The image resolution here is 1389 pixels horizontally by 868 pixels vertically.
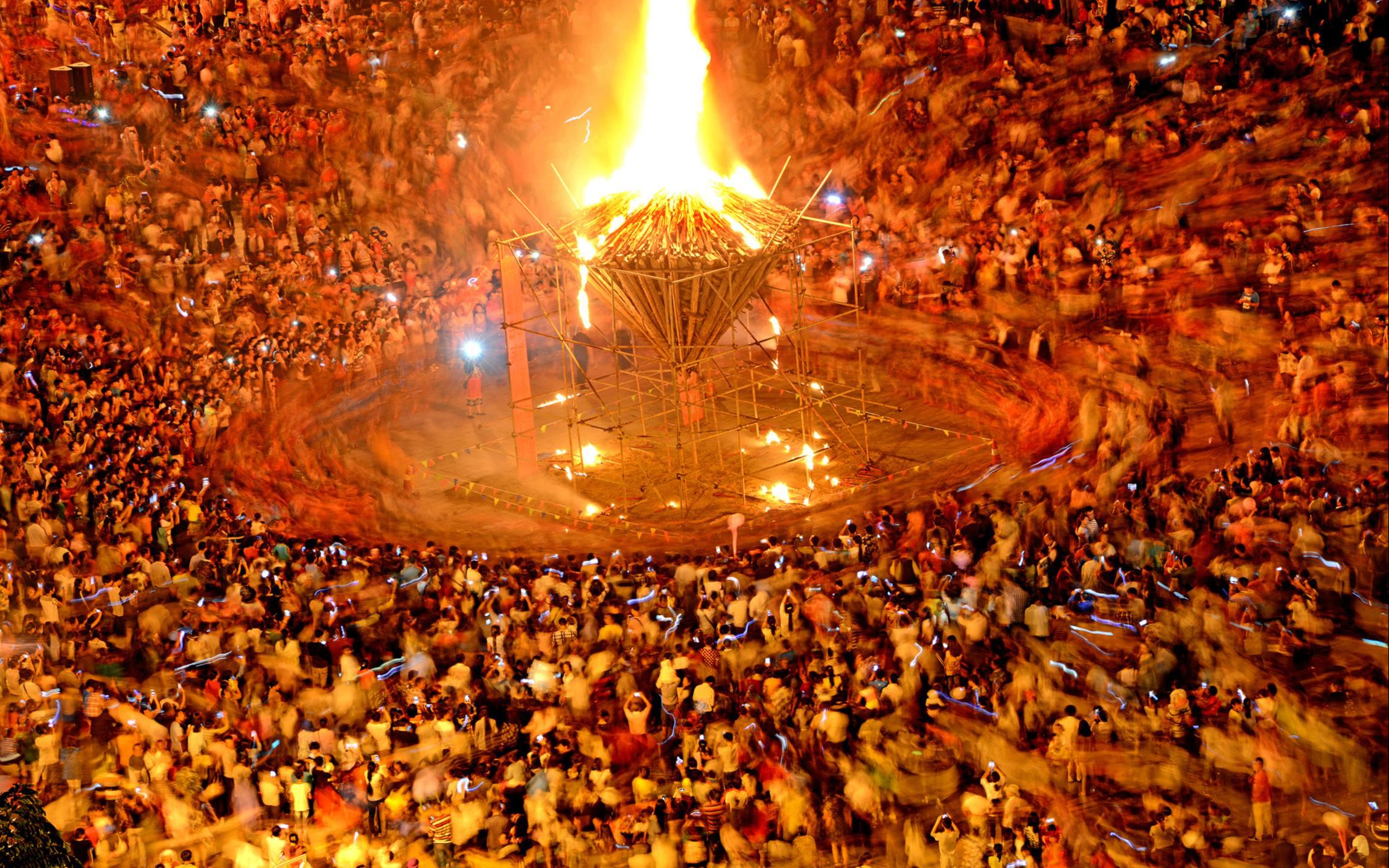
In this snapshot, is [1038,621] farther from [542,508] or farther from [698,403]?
[542,508]

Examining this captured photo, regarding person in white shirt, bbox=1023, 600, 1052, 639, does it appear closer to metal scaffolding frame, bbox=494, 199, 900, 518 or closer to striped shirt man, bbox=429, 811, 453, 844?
metal scaffolding frame, bbox=494, 199, 900, 518

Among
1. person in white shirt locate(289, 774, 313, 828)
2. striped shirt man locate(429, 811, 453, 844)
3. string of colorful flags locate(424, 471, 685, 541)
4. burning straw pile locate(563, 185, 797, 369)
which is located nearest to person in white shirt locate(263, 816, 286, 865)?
person in white shirt locate(289, 774, 313, 828)

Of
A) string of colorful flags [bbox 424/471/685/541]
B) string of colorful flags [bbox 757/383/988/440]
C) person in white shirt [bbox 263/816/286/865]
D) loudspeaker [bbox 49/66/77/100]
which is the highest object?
loudspeaker [bbox 49/66/77/100]

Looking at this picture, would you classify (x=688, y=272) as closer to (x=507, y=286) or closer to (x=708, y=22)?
(x=507, y=286)

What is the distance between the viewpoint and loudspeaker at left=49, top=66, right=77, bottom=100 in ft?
105

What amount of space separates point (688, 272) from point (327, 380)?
9.37m

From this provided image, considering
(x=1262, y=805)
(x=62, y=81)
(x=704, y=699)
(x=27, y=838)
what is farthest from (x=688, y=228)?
(x=27, y=838)

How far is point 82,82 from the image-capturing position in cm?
3228

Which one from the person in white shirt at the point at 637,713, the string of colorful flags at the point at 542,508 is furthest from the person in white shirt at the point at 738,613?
the string of colorful flags at the point at 542,508

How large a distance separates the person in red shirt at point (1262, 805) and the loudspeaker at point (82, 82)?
27.7m

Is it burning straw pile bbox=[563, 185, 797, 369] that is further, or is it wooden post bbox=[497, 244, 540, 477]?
wooden post bbox=[497, 244, 540, 477]

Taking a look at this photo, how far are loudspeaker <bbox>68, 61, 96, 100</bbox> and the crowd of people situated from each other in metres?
0.23

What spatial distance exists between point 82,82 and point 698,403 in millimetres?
16765

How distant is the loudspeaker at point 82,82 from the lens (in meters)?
32.2
